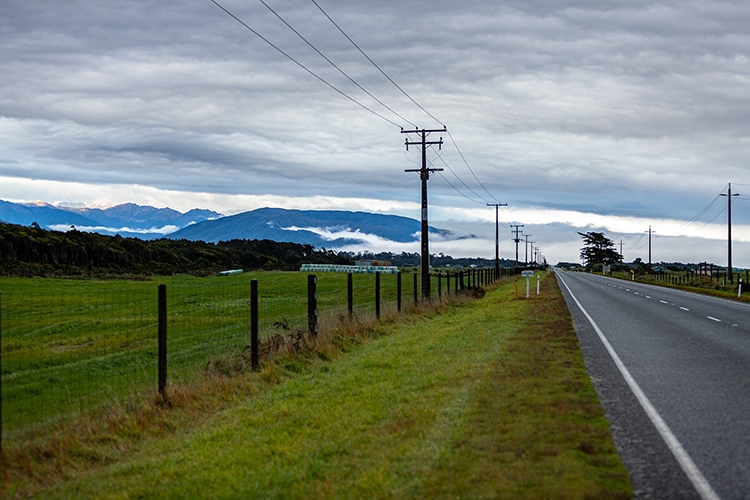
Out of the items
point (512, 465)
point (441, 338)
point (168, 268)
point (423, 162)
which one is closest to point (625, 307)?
point (423, 162)

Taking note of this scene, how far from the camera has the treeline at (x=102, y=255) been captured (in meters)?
70.9

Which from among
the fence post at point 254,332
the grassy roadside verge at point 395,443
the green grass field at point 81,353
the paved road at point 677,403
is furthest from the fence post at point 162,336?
the paved road at point 677,403

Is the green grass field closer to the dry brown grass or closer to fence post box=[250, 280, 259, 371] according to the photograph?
the dry brown grass

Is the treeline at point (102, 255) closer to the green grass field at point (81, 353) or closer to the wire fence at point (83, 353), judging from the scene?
the green grass field at point (81, 353)

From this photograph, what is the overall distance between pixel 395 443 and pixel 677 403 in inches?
158

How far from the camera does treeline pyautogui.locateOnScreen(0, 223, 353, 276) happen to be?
7088 centimetres

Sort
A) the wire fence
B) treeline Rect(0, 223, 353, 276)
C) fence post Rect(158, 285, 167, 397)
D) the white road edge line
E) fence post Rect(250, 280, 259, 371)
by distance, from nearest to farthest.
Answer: the white road edge line, the wire fence, fence post Rect(158, 285, 167, 397), fence post Rect(250, 280, 259, 371), treeline Rect(0, 223, 353, 276)

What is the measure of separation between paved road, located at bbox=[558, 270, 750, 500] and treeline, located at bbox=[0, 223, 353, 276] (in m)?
50.2

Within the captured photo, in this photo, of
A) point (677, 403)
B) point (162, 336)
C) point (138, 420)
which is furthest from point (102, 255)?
point (677, 403)

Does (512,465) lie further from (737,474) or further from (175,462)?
(175,462)

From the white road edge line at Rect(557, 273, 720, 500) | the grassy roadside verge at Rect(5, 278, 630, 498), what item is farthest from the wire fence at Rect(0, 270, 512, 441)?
the white road edge line at Rect(557, 273, 720, 500)

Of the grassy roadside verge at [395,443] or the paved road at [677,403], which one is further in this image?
the paved road at [677,403]

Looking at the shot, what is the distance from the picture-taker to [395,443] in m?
7.39

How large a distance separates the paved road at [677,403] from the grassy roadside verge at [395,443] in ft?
0.90
